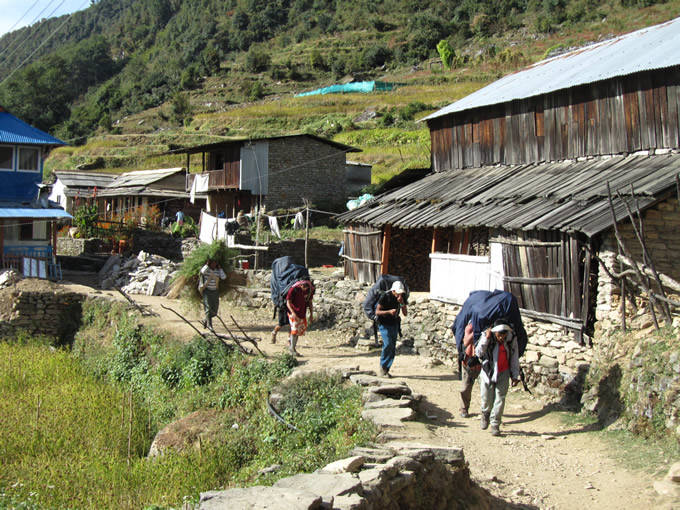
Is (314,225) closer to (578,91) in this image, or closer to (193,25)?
(578,91)

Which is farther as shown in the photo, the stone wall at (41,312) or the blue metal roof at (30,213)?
the blue metal roof at (30,213)

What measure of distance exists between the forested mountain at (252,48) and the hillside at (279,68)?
27 cm

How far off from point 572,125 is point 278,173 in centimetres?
1838

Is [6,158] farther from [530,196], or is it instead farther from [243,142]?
[530,196]

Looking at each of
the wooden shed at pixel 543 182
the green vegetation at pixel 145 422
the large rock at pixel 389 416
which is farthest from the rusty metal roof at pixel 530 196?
the green vegetation at pixel 145 422

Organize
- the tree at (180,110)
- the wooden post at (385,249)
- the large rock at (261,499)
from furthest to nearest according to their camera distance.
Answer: the tree at (180,110)
the wooden post at (385,249)
the large rock at (261,499)

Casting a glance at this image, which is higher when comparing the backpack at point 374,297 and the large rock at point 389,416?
the backpack at point 374,297

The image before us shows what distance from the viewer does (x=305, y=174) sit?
31.3m

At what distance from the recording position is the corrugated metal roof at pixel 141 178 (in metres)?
37.2

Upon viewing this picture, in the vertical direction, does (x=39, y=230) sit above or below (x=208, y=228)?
below

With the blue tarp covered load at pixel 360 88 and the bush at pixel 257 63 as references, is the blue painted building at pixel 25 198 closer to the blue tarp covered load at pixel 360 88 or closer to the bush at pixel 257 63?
the blue tarp covered load at pixel 360 88

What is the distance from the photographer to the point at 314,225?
2883 centimetres

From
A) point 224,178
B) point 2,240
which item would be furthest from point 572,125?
point 224,178

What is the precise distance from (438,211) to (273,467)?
8.38 metres
